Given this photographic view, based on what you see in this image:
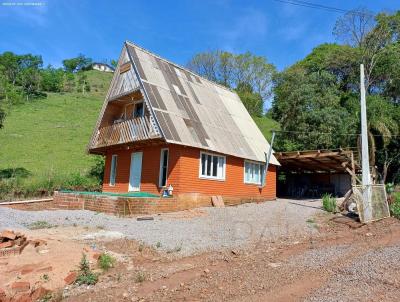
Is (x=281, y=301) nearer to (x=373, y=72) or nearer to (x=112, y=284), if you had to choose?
(x=112, y=284)

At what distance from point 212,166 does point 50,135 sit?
31.5m

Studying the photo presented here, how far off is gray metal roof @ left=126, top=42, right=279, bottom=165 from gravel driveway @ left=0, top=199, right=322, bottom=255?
3.93m

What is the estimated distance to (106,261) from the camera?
7359 mm

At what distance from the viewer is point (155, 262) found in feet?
26.0

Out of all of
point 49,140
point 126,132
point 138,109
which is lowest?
point 126,132

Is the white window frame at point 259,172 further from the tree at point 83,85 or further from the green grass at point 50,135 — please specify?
the tree at point 83,85

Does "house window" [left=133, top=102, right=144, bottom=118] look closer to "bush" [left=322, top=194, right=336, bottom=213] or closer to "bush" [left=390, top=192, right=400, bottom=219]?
"bush" [left=322, top=194, right=336, bottom=213]

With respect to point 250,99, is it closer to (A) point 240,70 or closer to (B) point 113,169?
(A) point 240,70

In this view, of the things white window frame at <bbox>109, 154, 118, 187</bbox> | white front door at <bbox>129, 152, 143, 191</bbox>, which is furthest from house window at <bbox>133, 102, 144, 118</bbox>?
white window frame at <bbox>109, 154, 118, 187</bbox>

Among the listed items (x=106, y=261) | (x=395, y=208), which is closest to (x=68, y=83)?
(x=395, y=208)

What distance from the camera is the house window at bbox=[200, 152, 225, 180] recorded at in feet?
59.3

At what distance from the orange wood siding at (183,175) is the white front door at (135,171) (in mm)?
296

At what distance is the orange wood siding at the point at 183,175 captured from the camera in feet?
55.2

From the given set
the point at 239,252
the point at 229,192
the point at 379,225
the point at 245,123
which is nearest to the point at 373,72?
the point at 245,123
